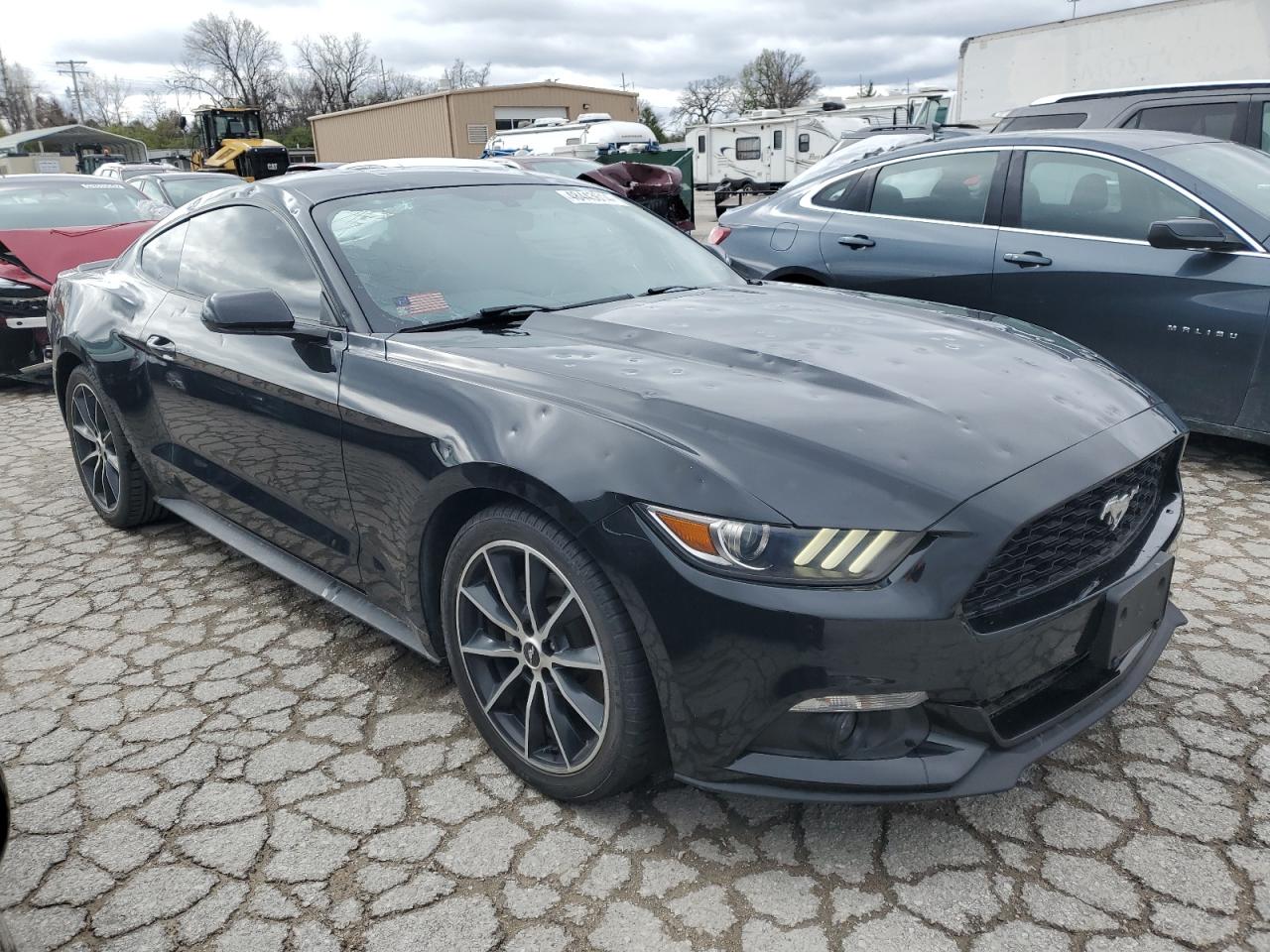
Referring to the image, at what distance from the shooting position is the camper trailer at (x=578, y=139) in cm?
2206

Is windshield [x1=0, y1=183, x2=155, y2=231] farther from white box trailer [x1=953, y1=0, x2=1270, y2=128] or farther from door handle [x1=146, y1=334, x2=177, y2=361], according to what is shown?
white box trailer [x1=953, y1=0, x2=1270, y2=128]

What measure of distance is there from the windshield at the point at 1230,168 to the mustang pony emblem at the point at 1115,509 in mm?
2911

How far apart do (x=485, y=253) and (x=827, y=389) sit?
1.34 m

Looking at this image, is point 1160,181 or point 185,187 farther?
point 185,187

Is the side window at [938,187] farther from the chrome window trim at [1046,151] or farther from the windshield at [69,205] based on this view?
the windshield at [69,205]

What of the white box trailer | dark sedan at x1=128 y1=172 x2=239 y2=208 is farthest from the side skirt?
the white box trailer

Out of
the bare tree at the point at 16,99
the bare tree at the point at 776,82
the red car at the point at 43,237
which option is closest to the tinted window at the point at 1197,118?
the red car at the point at 43,237

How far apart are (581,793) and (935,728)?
2.74 ft

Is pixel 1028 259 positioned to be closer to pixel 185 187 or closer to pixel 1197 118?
pixel 1197 118

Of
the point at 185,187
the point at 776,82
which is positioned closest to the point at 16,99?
the point at 776,82

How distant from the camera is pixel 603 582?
2148 millimetres

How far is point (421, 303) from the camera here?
2.93 metres

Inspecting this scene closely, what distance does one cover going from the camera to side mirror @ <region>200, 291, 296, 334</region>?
2.87 meters

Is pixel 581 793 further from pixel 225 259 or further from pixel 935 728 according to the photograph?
pixel 225 259
